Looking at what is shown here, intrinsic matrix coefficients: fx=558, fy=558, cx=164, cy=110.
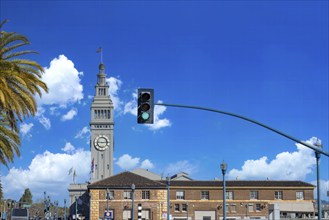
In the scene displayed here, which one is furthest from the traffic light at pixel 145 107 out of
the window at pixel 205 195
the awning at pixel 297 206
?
the window at pixel 205 195

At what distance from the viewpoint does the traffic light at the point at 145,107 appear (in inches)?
828

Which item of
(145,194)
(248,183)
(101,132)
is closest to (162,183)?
(145,194)

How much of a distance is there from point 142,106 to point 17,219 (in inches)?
2456

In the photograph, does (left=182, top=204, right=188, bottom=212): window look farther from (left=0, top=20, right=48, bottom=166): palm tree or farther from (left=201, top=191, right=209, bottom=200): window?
(left=0, top=20, right=48, bottom=166): palm tree

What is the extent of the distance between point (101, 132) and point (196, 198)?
53.0 metres

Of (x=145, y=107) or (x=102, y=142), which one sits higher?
(x=102, y=142)

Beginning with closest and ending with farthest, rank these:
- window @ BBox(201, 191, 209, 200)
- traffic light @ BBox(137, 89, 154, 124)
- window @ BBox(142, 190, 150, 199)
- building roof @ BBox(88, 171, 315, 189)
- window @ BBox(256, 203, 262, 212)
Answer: traffic light @ BBox(137, 89, 154, 124) < window @ BBox(142, 190, 150, 199) < building roof @ BBox(88, 171, 315, 189) < window @ BBox(256, 203, 262, 212) < window @ BBox(201, 191, 209, 200)

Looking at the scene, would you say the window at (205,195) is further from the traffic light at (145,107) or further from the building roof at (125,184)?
the traffic light at (145,107)

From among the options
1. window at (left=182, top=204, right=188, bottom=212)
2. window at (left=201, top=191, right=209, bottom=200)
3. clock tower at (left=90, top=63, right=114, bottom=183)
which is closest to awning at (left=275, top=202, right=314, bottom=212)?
window at (left=201, top=191, right=209, bottom=200)

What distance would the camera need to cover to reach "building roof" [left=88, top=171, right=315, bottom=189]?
10312cm

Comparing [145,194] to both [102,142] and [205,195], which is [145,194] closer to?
[205,195]

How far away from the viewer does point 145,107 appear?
21.1 m

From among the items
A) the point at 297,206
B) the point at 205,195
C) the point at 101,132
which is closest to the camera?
the point at 297,206

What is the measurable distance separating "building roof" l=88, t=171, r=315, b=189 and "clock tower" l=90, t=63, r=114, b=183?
4059 centimetres
